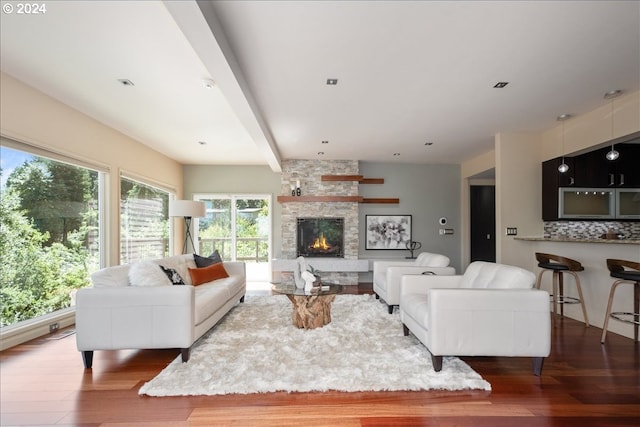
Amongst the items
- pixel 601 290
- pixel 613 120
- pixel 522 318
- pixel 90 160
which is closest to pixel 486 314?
pixel 522 318

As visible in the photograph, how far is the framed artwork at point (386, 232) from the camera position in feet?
22.3

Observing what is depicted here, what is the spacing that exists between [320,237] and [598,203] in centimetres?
460

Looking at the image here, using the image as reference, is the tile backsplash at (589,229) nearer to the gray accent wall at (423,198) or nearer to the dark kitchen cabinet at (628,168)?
the dark kitchen cabinet at (628,168)

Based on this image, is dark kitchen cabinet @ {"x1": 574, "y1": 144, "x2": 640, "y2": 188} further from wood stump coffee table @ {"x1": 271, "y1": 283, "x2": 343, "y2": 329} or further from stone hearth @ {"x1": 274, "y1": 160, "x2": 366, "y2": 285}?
wood stump coffee table @ {"x1": 271, "y1": 283, "x2": 343, "y2": 329}

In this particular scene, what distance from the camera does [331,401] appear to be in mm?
2104

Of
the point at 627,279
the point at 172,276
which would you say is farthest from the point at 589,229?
the point at 172,276

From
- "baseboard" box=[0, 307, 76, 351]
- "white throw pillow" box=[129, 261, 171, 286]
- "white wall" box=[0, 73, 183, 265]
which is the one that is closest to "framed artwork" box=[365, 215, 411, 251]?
"white wall" box=[0, 73, 183, 265]

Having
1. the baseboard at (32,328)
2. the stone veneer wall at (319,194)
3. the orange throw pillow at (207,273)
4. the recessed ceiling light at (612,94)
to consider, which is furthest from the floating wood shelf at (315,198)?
the recessed ceiling light at (612,94)

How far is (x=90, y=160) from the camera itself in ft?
13.3

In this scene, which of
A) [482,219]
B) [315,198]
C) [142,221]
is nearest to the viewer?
[142,221]

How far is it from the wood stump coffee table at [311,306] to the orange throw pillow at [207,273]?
1.15 metres

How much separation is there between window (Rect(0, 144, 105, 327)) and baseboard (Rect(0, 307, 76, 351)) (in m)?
0.07

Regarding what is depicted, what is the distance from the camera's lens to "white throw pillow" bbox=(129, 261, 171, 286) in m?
2.88

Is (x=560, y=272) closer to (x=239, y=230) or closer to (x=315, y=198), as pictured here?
(x=315, y=198)
